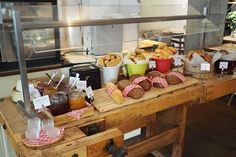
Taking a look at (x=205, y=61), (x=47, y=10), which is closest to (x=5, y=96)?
(x=47, y=10)

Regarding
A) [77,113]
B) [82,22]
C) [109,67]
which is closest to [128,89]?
[109,67]

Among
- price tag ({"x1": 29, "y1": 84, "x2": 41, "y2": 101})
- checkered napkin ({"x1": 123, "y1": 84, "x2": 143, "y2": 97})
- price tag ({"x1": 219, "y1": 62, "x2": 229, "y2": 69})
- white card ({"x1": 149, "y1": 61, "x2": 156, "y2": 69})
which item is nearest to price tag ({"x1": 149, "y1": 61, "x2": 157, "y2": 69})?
white card ({"x1": 149, "y1": 61, "x2": 156, "y2": 69})

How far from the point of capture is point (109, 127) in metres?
1.32

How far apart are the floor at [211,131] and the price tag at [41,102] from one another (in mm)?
1522

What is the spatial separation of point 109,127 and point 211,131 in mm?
1940

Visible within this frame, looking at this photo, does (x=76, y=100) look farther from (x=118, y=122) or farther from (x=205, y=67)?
(x=205, y=67)

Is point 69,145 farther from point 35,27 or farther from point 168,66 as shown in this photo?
point 168,66

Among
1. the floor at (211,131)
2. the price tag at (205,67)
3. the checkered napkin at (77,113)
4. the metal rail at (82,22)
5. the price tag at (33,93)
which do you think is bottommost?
the floor at (211,131)

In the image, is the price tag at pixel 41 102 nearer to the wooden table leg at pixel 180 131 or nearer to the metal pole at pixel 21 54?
the metal pole at pixel 21 54

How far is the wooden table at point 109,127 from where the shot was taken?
105 centimetres

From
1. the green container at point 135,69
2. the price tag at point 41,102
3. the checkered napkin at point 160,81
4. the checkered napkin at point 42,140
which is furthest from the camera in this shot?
the green container at point 135,69

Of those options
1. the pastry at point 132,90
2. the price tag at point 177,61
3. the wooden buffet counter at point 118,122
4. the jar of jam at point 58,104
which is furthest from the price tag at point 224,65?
the jar of jam at point 58,104

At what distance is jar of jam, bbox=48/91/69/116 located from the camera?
1.25m

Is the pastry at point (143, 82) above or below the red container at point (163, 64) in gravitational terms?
below
